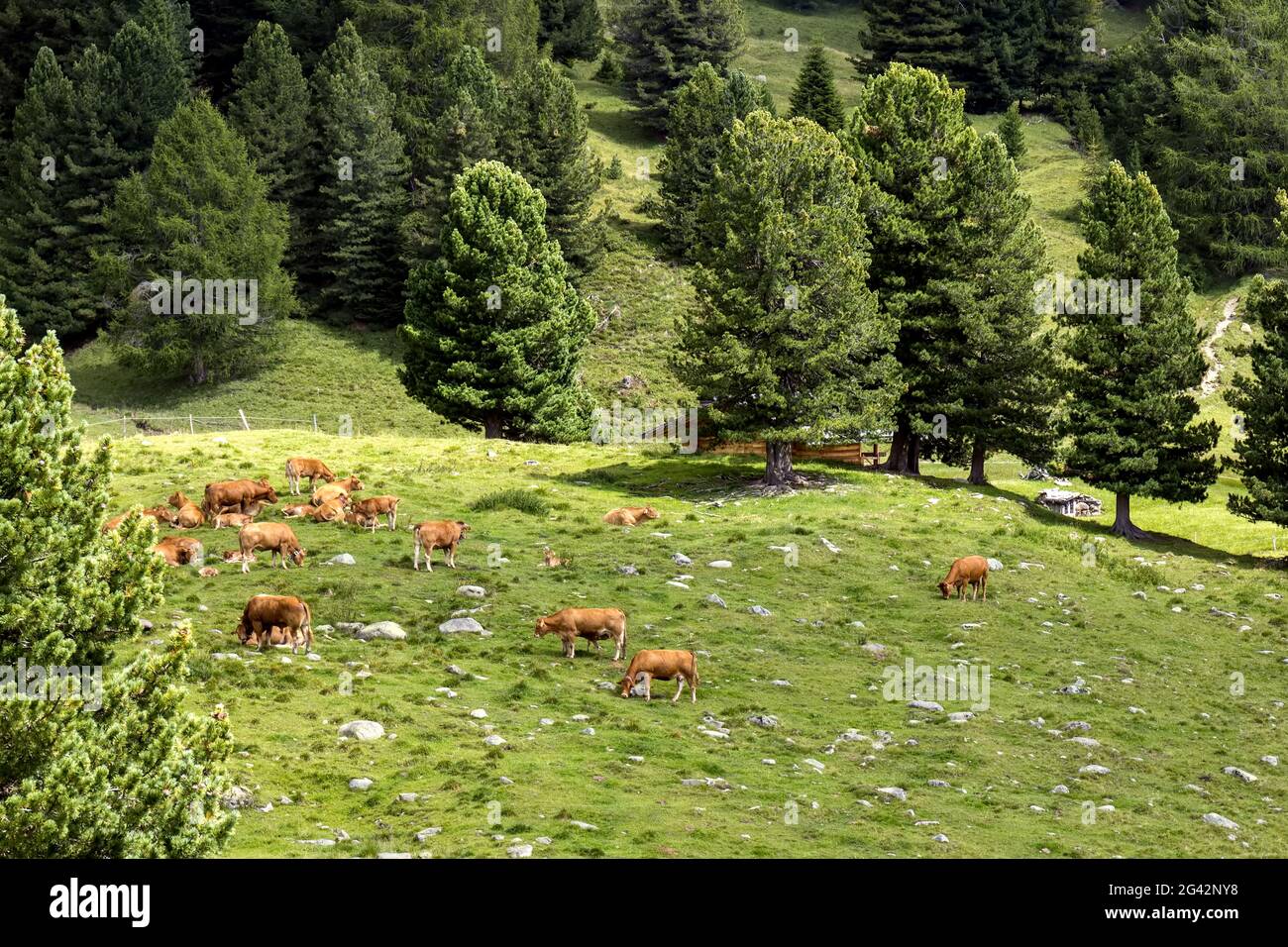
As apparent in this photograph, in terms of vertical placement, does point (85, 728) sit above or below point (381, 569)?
above

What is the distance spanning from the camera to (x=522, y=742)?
2533cm

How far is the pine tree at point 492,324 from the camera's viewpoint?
68.6 metres

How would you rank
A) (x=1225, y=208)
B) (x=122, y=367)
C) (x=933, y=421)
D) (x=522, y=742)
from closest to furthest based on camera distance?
(x=522, y=742) → (x=933, y=421) → (x=122, y=367) → (x=1225, y=208)

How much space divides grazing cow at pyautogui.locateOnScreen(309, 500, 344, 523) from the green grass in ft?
2.42

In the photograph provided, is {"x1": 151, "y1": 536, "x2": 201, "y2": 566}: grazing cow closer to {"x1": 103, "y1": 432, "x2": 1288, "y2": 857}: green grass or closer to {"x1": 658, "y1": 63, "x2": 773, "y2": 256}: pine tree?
{"x1": 103, "y1": 432, "x2": 1288, "y2": 857}: green grass

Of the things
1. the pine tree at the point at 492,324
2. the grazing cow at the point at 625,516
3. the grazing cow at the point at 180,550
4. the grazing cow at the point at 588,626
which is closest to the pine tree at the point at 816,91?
the pine tree at the point at 492,324

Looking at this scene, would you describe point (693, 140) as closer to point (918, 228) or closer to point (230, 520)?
point (918, 228)

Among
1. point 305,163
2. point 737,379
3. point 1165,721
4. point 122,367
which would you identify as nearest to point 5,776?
point 1165,721

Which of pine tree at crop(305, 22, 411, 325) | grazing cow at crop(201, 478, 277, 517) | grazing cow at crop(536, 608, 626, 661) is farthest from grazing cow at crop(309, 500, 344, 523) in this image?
pine tree at crop(305, 22, 411, 325)

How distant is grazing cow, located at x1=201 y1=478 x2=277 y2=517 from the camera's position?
137 ft

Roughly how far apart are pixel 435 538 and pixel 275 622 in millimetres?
8312

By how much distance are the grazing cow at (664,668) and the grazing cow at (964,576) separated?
1269cm
